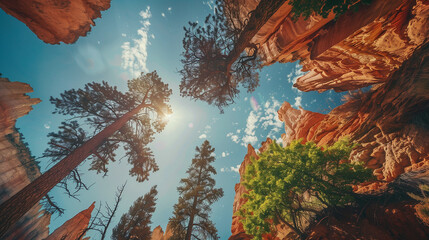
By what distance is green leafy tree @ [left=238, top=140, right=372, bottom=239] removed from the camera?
19.5 ft

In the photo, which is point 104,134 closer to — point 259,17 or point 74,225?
point 259,17

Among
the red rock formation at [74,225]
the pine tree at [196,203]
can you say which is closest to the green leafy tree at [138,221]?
the pine tree at [196,203]

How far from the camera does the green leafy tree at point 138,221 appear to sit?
1060 cm

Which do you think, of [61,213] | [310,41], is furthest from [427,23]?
[61,213]

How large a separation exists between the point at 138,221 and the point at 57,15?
1527 centimetres

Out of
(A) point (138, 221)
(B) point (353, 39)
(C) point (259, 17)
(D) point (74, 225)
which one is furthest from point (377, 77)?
(D) point (74, 225)

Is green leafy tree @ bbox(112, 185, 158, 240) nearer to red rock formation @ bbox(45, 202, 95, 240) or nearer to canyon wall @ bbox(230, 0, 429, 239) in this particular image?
canyon wall @ bbox(230, 0, 429, 239)

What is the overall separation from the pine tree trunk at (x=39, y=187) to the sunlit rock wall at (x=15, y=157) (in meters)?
1.01

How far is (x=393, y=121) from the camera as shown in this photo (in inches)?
294

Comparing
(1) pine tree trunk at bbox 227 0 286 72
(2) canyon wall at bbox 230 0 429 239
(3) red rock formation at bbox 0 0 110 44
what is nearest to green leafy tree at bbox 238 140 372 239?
(2) canyon wall at bbox 230 0 429 239

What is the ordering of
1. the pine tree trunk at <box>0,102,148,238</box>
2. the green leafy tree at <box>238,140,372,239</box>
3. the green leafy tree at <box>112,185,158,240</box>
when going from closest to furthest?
the pine tree trunk at <box>0,102,148,238</box> → the green leafy tree at <box>238,140,372,239</box> → the green leafy tree at <box>112,185,158,240</box>

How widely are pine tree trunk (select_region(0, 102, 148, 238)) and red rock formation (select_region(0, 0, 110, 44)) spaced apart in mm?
5565

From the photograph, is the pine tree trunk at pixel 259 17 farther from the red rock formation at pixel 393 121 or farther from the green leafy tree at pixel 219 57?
the red rock formation at pixel 393 121

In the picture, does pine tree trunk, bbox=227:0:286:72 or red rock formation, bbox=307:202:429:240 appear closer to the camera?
red rock formation, bbox=307:202:429:240
